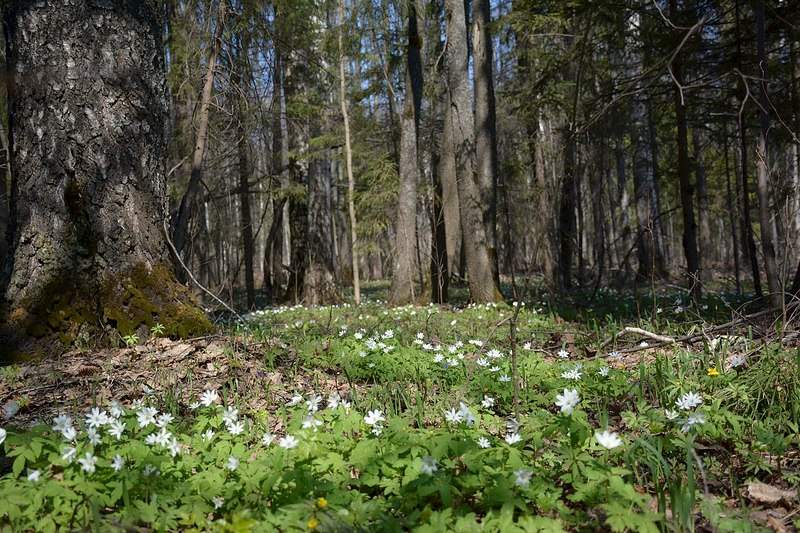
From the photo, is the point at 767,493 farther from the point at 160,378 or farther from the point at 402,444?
the point at 160,378

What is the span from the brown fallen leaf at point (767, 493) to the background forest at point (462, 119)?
232 cm

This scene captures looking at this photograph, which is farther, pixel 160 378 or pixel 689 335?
pixel 689 335

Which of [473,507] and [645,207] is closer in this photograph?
[473,507]

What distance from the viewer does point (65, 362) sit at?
4.01 meters

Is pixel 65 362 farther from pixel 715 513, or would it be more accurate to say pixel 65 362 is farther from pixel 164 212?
pixel 715 513

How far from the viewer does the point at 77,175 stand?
170 inches

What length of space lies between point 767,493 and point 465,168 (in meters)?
8.10

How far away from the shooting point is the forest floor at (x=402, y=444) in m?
1.88

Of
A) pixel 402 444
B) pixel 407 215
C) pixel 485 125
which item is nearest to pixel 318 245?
pixel 407 215

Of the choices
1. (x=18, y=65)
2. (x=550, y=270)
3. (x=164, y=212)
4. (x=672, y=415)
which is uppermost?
(x=18, y=65)

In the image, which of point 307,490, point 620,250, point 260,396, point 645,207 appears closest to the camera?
point 307,490

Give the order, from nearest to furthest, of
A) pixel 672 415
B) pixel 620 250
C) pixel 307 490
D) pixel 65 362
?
pixel 307 490, pixel 672 415, pixel 65 362, pixel 620 250

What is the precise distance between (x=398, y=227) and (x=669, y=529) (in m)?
9.23

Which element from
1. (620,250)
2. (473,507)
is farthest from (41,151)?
(620,250)
